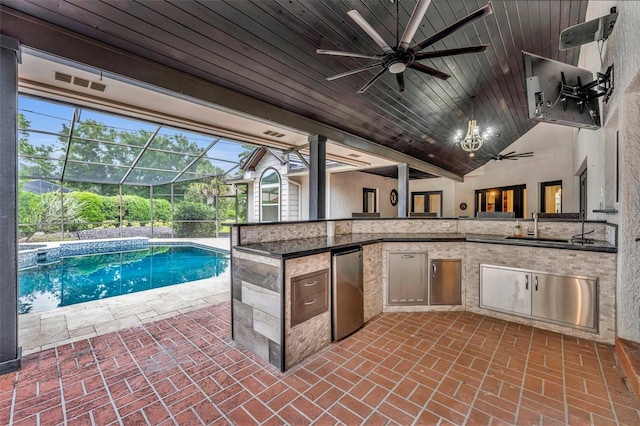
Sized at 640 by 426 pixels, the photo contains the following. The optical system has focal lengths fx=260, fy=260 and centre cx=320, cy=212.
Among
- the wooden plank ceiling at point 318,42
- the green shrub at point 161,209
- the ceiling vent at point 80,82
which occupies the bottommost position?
the green shrub at point 161,209

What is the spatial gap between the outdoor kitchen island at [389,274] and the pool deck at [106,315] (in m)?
1.41

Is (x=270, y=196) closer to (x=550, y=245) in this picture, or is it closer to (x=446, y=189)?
(x=446, y=189)

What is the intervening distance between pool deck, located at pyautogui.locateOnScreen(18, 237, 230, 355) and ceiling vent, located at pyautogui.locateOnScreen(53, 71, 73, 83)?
8.44 ft

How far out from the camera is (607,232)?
9.56 feet

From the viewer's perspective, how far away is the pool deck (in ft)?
8.86

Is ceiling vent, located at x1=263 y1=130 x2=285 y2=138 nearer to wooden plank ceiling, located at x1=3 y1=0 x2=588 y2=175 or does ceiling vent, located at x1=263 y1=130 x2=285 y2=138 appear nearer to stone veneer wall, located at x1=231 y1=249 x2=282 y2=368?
wooden plank ceiling, located at x1=3 y1=0 x2=588 y2=175

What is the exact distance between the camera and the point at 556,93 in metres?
2.83

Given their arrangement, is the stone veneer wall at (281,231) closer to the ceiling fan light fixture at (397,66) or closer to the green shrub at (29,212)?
the ceiling fan light fixture at (397,66)

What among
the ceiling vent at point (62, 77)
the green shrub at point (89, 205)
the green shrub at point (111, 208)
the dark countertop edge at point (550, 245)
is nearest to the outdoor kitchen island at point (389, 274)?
the dark countertop edge at point (550, 245)

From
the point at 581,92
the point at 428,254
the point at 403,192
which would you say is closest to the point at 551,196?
the point at 403,192

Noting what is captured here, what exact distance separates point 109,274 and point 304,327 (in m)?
6.40

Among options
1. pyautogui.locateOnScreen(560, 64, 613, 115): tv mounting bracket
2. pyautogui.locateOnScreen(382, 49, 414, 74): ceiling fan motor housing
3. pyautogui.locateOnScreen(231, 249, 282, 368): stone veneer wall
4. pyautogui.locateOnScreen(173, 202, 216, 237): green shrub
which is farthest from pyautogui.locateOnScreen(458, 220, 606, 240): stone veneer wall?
pyautogui.locateOnScreen(173, 202, 216, 237): green shrub

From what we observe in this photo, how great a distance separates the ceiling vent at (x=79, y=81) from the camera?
7.97 ft

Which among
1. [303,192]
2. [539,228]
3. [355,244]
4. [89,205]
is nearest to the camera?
[355,244]
